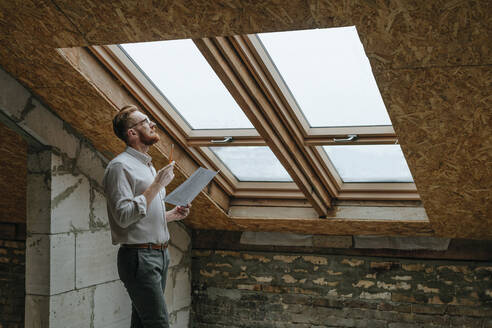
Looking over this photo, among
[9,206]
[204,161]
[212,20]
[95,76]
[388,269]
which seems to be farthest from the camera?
[9,206]

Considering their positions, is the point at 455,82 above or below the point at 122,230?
above

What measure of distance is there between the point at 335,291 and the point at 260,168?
1206 mm

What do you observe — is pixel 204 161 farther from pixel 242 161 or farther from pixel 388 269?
pixel 388 269

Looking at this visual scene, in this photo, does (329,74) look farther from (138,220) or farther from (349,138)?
(138,220)

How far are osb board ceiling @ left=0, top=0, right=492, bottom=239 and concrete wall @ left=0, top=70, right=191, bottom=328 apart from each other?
0.74 ft

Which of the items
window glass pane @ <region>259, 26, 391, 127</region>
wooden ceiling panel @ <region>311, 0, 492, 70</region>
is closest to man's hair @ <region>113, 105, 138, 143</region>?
window glass pane @ <region>259, 26, 391, 127</region>

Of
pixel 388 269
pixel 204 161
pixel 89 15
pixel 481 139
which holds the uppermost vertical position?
pixel 89 15

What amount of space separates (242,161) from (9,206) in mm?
2171

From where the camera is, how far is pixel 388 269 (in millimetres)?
3980

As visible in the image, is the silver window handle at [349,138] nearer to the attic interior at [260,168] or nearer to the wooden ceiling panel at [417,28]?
the attic interior at [260,168]

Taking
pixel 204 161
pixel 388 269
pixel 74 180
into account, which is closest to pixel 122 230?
pixel 74 180

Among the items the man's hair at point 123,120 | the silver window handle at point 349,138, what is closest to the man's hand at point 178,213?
the man's hair at point 123,120

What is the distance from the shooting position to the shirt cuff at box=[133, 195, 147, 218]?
7.27ft

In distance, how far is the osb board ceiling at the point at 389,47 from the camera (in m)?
1.86
